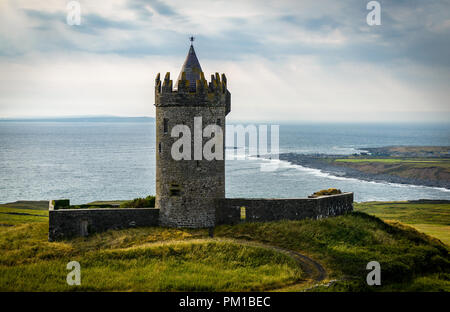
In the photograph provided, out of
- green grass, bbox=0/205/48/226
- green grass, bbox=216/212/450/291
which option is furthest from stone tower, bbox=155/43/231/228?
green grass, bbox=0/205/48/226

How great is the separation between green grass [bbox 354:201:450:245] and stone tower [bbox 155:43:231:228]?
41.8 metres

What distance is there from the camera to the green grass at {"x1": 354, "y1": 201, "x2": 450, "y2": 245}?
A: 6543 cm

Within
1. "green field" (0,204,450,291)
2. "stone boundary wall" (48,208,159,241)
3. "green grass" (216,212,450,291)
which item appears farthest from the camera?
"stone boundary wall" (48,208,159,241)

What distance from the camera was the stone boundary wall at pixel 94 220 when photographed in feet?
87.6

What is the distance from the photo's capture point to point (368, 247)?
24406 mm

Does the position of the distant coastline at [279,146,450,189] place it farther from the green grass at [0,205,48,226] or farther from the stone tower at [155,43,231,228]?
the stone tower at [155,43,231,228]

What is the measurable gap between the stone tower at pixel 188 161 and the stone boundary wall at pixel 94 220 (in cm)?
111

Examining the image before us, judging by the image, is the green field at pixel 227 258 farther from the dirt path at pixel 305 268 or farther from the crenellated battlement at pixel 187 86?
the crenellated battlement at pixel 187 86

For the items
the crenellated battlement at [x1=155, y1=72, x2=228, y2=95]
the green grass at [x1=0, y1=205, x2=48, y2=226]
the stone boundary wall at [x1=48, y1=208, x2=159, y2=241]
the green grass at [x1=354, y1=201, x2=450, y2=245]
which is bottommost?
the green grass at [x1=354, y1=201, x2=450, y2=245]

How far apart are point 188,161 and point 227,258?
725 centimetres

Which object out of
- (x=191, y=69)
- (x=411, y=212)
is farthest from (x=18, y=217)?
(x=411, y=212)

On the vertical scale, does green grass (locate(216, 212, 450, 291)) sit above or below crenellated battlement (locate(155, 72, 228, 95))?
below

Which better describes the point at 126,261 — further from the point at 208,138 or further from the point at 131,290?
the point at 208,138
